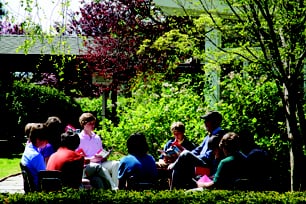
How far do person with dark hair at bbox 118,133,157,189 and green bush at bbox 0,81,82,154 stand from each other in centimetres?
1242

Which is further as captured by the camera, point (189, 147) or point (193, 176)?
point (189, 147)

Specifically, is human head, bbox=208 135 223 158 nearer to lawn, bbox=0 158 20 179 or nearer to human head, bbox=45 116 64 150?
human head, bbox=45 116 64 150

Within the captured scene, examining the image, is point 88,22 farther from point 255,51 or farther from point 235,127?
point 255,51

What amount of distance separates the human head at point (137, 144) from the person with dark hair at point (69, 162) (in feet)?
2.28

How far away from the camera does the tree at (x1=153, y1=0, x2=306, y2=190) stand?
727cm

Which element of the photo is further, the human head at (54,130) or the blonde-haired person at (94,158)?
the blonde-haired person at (94,158)

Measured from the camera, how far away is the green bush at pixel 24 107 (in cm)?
1892

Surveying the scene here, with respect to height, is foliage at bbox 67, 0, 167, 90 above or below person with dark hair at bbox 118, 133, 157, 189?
above

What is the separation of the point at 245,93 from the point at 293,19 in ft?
11.0

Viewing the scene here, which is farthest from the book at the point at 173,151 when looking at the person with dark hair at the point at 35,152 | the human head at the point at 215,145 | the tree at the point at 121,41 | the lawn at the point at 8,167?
the tree at the point at 121,41

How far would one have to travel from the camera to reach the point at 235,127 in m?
10.1

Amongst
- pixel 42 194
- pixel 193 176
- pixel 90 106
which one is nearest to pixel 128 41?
pixel 90 106

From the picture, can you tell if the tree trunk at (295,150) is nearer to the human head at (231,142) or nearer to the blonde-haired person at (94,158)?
the human head at (231,142)

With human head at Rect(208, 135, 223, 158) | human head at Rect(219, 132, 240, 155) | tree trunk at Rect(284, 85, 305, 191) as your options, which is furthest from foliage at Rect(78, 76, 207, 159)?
human head at Rect(219, 132, 240, 155)
